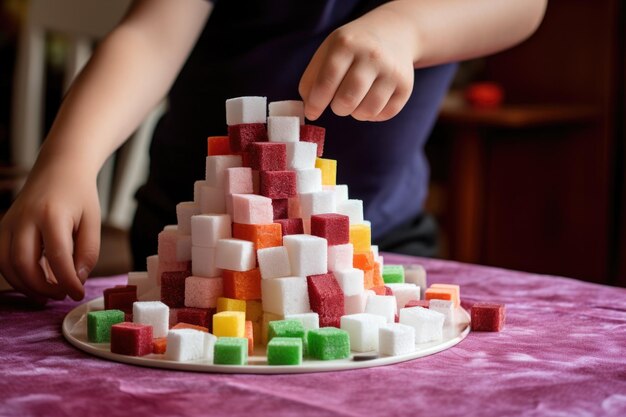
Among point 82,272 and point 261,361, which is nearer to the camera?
point 261,361

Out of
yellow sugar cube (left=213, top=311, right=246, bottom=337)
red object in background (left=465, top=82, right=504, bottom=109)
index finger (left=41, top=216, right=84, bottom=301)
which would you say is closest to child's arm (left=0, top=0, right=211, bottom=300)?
index finger (left=41, top=216, right=84, bottom=301)

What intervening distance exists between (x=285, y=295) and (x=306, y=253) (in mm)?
38

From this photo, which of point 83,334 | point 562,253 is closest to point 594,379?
point 83,334

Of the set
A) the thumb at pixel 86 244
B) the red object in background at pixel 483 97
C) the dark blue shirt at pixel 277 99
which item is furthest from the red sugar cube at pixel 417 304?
the red object in background at pixel 483 97

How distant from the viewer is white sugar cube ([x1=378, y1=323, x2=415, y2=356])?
0.70 m

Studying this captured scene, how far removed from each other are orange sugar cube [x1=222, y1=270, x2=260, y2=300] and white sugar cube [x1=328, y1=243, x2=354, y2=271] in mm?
60

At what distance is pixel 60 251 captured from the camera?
34.1 inches

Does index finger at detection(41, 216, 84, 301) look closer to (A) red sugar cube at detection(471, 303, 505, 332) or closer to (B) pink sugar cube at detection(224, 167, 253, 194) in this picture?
(B) pink sugar cube at detection(224, 167, 253, 194)

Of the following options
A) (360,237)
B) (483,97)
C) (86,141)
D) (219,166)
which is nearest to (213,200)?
(219,166)

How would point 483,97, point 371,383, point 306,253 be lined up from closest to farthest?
point 371,383 → point 306,253 → point 483,97

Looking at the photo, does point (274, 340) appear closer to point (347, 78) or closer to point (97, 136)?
point (347, 78)

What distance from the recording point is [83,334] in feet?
2.56

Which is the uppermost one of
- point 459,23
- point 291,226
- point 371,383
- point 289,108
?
point 459,23

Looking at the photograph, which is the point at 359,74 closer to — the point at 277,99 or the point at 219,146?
the point at 219,146
